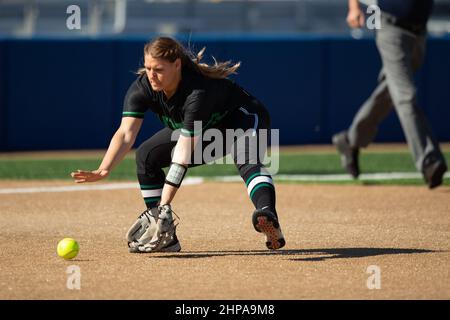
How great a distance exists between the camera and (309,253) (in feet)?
24.1

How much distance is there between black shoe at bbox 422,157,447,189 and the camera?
10469 millimetres

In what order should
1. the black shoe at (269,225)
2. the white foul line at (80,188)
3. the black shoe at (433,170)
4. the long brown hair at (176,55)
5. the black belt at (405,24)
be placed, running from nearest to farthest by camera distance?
the black shoe at (269,225), the long brown hair at (176,55), the black shoe at (433,170), the black belt at (405,24), the white foul line at (80,188)

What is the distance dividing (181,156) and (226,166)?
8000mm

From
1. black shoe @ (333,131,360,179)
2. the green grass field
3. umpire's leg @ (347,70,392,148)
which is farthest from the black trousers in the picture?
the green grass field

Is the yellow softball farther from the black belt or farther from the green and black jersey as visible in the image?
the black belt

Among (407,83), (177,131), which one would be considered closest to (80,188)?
(407,83)

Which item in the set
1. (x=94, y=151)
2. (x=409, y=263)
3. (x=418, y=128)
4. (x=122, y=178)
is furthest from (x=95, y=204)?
(x=94, y=151)

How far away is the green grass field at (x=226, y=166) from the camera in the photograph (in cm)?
1355

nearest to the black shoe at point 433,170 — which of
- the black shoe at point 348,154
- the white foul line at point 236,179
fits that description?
the black shoe at point 348,154

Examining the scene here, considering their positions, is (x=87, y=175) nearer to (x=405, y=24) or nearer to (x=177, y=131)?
(x=177, y=131)

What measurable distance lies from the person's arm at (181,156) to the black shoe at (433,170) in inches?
168

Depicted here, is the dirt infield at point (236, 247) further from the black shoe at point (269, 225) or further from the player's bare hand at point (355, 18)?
the player's bare hand at point (355, 18)

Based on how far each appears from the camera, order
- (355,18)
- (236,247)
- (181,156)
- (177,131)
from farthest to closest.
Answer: (355,18) < (236,247) < (177,131) < (181,156)

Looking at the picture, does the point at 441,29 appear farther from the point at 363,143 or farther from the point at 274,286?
the point at 274,286
